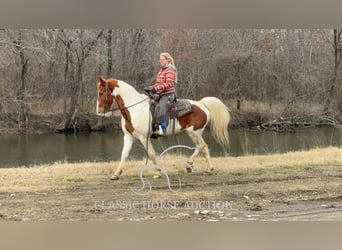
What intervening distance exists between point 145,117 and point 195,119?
1.47 ft

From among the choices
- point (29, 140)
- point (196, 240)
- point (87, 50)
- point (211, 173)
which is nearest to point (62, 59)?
point (87, 50)

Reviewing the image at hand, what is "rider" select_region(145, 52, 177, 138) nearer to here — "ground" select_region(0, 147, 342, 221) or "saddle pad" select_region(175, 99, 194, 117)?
"saddle pad" select_region(175, 99, 194, 117)

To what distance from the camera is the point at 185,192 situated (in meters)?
4.46

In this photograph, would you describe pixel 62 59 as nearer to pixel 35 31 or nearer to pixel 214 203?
Answer: pixel 35 31

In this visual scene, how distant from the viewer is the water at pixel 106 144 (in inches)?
180

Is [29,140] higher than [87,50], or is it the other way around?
[87,50]

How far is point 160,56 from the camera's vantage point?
4512mm

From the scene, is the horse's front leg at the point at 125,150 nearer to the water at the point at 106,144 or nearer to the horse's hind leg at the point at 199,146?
the water at the point at 106,144

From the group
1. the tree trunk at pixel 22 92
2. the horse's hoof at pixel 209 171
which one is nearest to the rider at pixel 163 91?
the horse's hoof at pixel 209 171

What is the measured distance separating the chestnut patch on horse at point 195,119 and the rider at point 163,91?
149 millimetres

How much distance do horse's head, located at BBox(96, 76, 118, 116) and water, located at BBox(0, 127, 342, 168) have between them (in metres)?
0.23

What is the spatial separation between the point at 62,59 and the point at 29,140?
80cm

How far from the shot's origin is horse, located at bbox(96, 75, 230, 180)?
4520 millimetres

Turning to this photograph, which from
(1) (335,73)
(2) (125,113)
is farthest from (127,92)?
(1) (335,73)
